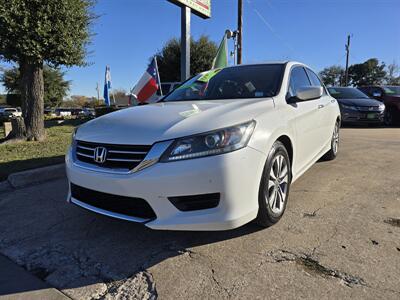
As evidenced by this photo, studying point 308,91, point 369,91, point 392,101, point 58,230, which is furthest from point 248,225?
point 369,91

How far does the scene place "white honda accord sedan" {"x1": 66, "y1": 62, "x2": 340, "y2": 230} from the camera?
104 inches

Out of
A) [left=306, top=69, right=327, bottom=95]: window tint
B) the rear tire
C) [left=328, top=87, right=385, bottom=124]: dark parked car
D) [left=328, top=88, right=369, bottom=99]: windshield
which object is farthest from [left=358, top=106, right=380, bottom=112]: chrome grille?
[left=306, top=69, right=327, bottom=95]: window tint

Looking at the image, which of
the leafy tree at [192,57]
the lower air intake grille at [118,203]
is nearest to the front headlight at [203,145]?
the lower air intake grille at [118,203]

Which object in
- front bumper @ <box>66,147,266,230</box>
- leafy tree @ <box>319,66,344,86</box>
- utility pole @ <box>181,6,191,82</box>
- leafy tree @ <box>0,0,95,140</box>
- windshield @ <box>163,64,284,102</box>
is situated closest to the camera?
front bumper @ <box>66,147,266,230</box>

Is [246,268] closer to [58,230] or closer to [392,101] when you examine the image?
[58,230]

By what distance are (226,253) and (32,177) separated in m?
3.54

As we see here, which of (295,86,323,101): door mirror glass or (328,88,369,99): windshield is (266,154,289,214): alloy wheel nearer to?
(295,86,323,101): door mirror glass

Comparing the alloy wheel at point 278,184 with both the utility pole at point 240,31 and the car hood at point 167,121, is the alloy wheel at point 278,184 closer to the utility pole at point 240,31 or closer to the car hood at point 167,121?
the car hood at point 167,121

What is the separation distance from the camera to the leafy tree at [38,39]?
7.32 m

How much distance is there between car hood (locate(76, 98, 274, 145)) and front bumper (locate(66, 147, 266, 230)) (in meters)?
0.26

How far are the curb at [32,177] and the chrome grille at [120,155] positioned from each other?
2.50 metres

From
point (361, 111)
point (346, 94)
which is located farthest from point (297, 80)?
point (346, 94)

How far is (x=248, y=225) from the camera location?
3275 mm

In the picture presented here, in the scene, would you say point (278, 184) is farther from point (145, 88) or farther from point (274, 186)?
point (145, 88)
